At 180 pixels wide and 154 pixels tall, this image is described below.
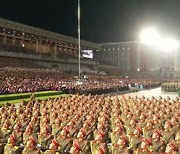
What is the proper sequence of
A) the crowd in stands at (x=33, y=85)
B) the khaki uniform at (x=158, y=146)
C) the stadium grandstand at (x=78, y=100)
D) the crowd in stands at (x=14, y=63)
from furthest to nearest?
the crowd in stands at (x=14, y=63)
the crowd in stands at (x=33, y=85)
the stadium grandstand at (x=78, y=100)
the khaki uniform at (x=158, y=146)

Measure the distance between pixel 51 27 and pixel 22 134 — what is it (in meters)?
74.5

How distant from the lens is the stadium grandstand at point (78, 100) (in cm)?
1106

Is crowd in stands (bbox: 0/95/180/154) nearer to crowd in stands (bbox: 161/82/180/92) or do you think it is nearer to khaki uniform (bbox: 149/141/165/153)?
khaki uniform (bbox: 149/141/165/153)

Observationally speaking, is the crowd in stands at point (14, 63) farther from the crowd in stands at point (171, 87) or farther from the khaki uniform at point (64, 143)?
the khaki uniform at point (64, 143)

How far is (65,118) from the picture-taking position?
15.9 meters

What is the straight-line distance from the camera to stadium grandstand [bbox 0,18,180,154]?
11.1 meters

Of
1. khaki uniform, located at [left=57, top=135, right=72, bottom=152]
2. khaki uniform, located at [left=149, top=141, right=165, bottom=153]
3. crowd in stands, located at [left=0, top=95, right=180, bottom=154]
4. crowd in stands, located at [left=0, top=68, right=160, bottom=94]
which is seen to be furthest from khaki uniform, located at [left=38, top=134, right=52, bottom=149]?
crowd in stands, located at [left=0, top=68, right=160, bottom=94]

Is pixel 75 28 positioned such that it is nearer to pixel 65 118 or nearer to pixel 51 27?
pixel 51 27

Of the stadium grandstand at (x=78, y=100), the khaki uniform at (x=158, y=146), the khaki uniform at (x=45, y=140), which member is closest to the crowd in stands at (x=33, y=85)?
the stadium grandstand at (x=78, y=100)

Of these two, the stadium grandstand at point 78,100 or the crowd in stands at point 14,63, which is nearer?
the stadium grandstand at point 78,100

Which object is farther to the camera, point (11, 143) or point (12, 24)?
point (12, 24)

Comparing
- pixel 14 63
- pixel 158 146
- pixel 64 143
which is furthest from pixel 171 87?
pixel 64 143

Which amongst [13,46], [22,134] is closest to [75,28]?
[13,46]

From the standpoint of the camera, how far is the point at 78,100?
24.2m
